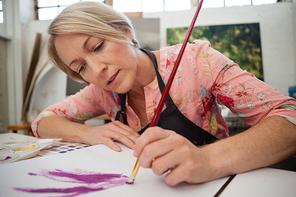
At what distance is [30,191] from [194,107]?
577mm

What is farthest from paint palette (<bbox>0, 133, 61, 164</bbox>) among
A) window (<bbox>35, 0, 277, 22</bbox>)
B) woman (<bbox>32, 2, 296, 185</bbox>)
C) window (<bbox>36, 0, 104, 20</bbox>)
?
window (<bbox>36, 0, 104, 20</bbox>)

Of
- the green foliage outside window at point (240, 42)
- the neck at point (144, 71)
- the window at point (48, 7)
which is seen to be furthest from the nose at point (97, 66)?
the window at point (48, 7)

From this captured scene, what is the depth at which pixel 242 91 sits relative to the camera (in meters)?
0.64

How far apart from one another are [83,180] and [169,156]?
0.20 metres

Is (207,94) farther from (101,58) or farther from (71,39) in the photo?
(71,39)

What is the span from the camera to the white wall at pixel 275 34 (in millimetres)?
2502

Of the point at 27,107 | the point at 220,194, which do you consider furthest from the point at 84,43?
the point at 27,107

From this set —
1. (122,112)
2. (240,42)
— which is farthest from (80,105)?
(240,42)

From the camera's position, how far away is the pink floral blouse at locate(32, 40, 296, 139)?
61 centimetres

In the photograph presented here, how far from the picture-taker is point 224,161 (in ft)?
1.40

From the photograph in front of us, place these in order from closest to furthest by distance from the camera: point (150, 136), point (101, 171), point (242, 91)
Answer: point (150, 136) < point (101, 171) < point (242, 91)

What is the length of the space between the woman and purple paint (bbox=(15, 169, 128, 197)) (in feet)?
0.33

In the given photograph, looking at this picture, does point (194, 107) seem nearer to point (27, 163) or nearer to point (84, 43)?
point (84, 43)

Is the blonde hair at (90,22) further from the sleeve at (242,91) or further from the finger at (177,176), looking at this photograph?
the finger at (177,176)
